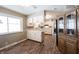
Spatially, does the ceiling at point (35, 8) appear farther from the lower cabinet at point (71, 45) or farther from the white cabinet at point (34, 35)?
the lower cabinet at point (71, 45)

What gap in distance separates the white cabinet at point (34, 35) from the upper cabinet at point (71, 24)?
63cm

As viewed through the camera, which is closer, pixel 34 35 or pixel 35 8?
pixel 35 8

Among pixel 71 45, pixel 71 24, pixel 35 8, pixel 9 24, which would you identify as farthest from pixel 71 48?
pixel 9 24

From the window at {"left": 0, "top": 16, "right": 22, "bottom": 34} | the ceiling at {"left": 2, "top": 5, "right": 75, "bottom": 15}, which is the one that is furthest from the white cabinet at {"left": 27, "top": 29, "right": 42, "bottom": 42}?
the ceiling at {"left": 2, "top": 5, "right": 75, "bottom": 15}

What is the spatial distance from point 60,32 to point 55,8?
767 millimetres

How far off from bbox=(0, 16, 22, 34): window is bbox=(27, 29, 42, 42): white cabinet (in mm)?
231

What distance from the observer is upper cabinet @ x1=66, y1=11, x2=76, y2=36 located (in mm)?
1626

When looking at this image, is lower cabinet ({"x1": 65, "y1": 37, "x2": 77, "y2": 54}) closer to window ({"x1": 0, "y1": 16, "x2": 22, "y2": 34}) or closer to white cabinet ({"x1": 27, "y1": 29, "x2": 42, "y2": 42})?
white cabinet ({"x1": 27, "y1": 29, "x2": 42, "y2": 42})

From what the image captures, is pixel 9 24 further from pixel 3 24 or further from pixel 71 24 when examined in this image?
pixel 71 24

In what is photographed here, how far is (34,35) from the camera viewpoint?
74.9 inches

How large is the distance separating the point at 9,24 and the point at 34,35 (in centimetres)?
59

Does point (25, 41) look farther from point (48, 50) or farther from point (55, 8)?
point (55, 8)
